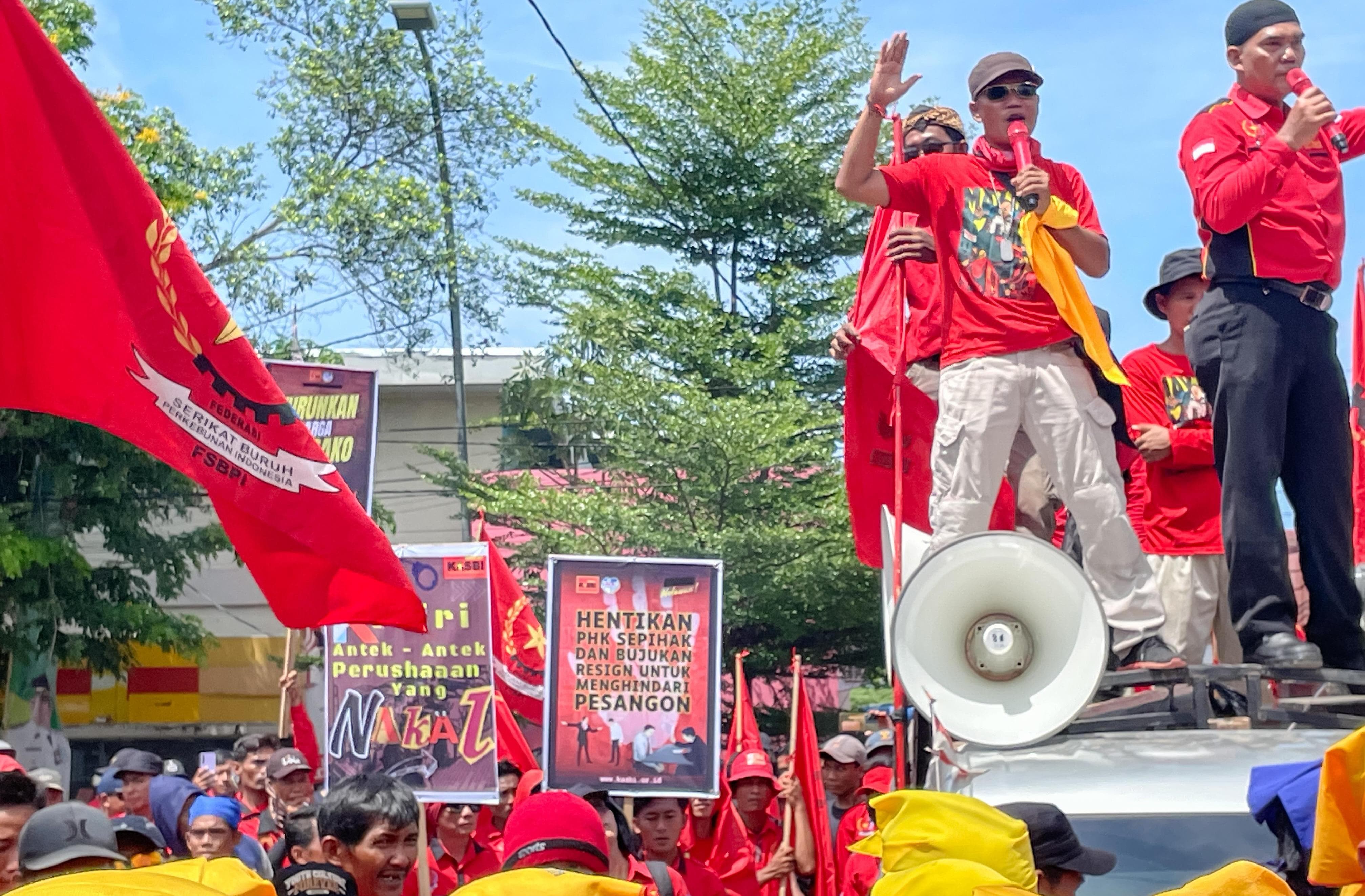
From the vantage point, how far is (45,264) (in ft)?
14.9

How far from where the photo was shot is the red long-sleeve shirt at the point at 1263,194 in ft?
18.3

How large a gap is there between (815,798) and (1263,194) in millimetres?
2763

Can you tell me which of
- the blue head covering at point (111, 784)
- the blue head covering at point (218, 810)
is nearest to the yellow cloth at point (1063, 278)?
the blue head covering at point (218, 810)

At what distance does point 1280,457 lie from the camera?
5.73m

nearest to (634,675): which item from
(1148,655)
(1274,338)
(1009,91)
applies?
(1148,655)

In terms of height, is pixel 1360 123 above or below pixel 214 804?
above

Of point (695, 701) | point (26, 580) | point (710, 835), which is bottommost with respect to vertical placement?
point (710, 835)

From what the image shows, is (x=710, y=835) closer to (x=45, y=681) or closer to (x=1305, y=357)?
(x=1305, y=357)

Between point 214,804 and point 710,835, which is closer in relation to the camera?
point 214,804

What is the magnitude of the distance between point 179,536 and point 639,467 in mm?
4854

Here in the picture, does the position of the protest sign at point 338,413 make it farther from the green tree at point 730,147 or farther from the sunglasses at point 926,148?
the green tree at point 730,147

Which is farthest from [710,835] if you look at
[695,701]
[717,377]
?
[717,377]

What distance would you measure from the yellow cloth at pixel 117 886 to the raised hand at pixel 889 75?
4.13 metres

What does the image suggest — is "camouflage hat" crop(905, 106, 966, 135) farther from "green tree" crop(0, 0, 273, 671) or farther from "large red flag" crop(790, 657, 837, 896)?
"green tree" crop(0, 0, 273, 671)
